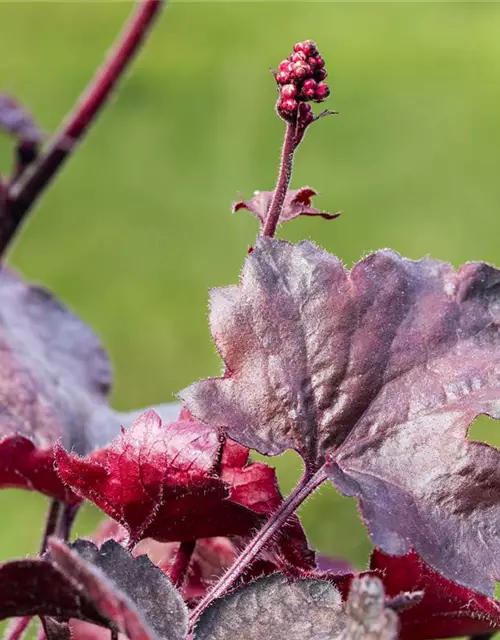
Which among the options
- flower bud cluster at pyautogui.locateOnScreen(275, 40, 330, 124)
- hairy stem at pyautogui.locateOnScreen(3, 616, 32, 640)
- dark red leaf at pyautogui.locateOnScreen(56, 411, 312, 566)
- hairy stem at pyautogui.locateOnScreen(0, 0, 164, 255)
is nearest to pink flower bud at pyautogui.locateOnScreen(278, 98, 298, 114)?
flower bud cluster at pyautogui.locateOnScreen(275, 40, 330, 124)

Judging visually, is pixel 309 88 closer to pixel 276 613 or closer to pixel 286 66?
pixel 286 66

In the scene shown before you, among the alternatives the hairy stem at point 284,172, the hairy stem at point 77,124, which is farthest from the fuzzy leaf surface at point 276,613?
the hairy stem at point 77,124

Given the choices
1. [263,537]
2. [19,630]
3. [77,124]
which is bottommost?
[19,630]

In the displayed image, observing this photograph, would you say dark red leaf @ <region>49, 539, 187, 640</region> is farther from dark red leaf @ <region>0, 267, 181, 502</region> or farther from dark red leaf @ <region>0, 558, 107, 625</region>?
dark red leaf @ <region>0, 267, 181, 502</region>

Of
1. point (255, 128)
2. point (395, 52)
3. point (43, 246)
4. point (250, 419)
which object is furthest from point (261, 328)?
point (395, 52)

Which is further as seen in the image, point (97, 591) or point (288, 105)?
point (288, 105)

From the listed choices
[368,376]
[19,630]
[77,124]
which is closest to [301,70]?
[368,376]

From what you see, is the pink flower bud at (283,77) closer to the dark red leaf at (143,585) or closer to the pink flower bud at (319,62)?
the pink flower bud at (319,62)
